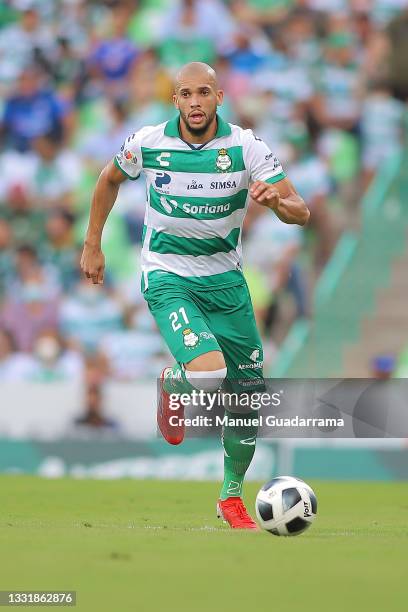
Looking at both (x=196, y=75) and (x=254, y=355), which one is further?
(x=254, y=355)

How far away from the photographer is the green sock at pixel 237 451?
814 centimetres

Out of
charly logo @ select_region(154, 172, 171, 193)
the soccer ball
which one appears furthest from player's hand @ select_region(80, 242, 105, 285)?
the soccer ball

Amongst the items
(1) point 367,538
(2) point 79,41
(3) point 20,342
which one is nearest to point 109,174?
(1) point 367,538

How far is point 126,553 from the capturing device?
6.00 metres

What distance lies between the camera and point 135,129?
1819cm

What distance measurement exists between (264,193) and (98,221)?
136 cm

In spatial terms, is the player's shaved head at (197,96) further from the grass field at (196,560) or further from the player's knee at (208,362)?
the grass field at (196,560)

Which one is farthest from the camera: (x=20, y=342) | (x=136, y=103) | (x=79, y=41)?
(x=79, y=41)

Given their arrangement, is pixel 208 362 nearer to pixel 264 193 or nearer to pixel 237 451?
pixel 237 451

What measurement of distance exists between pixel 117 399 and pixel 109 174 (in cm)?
628

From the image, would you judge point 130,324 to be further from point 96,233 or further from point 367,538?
point 367,538

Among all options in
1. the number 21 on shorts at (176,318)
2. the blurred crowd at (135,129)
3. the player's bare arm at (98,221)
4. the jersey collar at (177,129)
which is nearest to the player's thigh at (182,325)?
the number 21 on shorts at (176,318)

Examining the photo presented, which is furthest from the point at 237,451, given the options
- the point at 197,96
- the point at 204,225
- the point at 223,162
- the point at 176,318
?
the point at 197,96

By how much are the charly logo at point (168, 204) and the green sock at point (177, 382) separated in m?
→ 0.97
